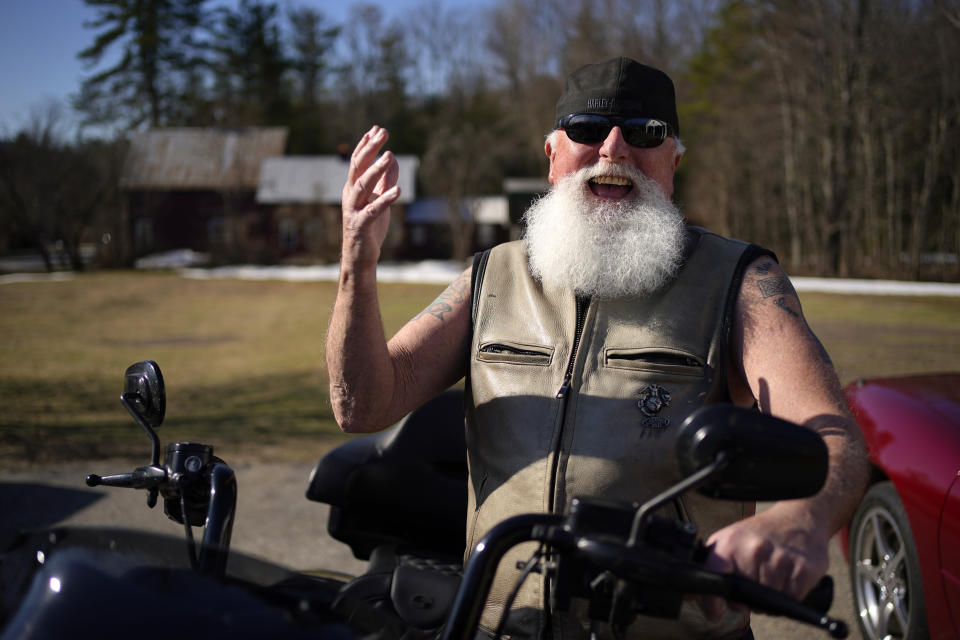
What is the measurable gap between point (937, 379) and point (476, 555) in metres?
3.19

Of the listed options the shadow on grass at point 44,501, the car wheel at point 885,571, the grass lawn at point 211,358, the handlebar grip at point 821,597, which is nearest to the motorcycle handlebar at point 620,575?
the handlebar grip at point 821,597

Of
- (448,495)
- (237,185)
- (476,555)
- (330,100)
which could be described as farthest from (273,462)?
(330,100)

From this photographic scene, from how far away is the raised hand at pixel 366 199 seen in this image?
1654 mm

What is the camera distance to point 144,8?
49406 mm

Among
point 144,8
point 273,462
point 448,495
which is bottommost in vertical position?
point 273,462

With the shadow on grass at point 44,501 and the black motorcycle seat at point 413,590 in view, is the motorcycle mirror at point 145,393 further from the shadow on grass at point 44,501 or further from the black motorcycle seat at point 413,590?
the shadow on grass at point 44,501

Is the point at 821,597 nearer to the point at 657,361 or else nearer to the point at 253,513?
the point at 657,361

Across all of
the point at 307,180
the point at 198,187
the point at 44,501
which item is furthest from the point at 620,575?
the point at 198,187

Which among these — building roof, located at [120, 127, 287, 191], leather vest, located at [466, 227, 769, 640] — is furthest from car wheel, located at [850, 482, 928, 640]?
building roof, located at [120, 127, 287, 191]

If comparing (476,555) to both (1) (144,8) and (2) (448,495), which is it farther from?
Result: (1) (144,8)

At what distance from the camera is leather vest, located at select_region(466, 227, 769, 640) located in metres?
1.79

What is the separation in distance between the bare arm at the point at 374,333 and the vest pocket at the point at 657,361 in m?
0.44

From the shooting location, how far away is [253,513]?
494cm

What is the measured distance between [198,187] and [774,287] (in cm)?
4289
